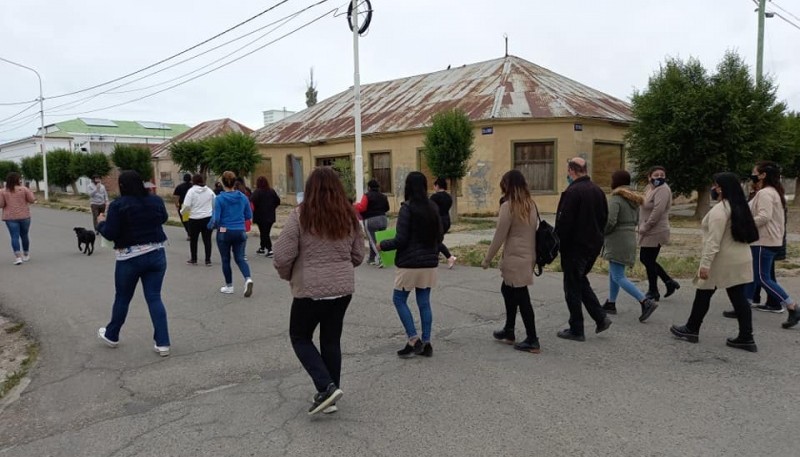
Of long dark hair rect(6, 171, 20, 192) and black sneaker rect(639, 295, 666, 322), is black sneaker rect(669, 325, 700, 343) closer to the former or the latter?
black sneaker rect(639, 295, 666, 322)

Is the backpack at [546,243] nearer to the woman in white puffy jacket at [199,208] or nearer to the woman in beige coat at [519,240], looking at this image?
the woman in beige coat at [519,240]

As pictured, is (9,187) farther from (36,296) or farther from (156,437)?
(156,437)

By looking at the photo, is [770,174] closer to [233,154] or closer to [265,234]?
[265,234]

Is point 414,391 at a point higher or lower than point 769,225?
lower

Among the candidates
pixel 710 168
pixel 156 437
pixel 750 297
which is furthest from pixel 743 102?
pixel 156 437

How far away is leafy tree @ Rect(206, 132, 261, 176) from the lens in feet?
80.7

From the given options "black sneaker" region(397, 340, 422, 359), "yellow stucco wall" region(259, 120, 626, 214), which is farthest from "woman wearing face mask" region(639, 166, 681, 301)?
"yellow stucco wall" region(259, 120, 626, 214)

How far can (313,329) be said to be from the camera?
13.0ft

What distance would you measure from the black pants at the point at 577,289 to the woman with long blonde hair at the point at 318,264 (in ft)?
8.41

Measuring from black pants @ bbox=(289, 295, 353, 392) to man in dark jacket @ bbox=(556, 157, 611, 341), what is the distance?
101 inches

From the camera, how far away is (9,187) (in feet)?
35.3

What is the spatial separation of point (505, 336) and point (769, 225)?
3.21 meters

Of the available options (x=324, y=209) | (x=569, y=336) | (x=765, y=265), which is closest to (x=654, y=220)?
(x=765, y=265)

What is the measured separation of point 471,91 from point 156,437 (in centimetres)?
2013
